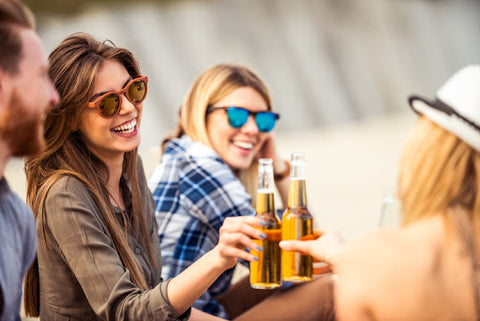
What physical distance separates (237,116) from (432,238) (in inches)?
91.8

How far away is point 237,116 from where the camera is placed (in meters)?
3.99

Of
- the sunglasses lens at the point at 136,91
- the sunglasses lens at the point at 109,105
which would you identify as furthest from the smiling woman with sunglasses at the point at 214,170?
the sunglasses lens at the point at 109,105

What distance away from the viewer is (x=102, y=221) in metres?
2.61

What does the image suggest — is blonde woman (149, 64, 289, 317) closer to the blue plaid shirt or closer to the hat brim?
the blue plaid shirt

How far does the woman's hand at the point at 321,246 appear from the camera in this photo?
2.33 metres

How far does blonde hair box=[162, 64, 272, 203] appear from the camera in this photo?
4027 mm

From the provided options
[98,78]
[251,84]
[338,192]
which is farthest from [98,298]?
[338,192]

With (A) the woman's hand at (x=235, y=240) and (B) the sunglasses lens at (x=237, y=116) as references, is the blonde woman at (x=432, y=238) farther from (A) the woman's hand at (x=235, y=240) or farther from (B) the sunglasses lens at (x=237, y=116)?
(B) the sunglasses lens at (x=237, y=116)

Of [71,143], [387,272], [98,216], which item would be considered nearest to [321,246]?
[387,272]

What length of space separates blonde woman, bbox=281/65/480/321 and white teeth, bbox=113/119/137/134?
4.23 ft

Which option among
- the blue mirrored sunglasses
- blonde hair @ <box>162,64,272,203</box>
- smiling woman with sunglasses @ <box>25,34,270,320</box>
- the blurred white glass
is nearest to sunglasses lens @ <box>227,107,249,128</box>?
the blue mirrored sunglasses

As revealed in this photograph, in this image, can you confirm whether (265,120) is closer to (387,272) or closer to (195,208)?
(195,208)

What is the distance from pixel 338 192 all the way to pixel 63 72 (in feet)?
24.7

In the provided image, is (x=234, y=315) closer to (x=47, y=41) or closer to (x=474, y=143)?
(x=474, y=143)
